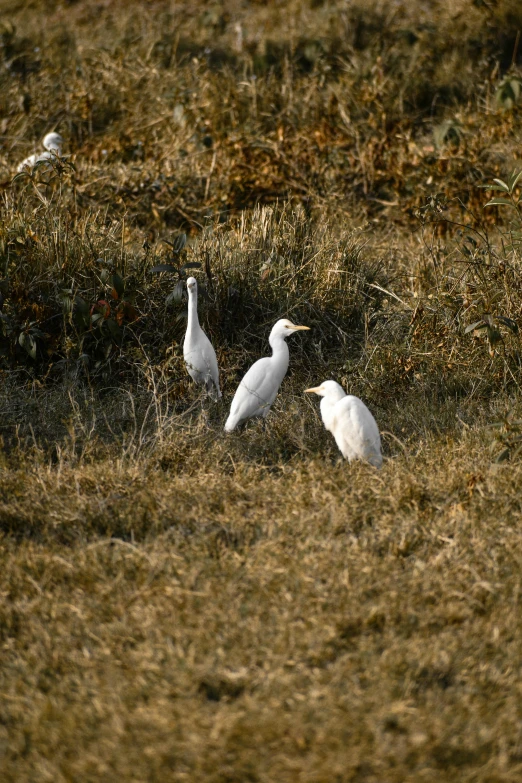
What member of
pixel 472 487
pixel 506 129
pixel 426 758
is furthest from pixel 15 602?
pixel 506 129

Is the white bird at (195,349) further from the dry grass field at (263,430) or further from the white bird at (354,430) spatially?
the white bird at (354,430)

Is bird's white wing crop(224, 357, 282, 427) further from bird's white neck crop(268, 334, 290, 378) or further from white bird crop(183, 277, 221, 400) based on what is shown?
white bird crop(183, 277, 221, 400)

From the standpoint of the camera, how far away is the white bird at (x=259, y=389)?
3.87m

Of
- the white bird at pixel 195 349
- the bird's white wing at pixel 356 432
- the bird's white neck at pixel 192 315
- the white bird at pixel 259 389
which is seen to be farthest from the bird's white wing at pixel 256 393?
→ the bird's white wing at pixel 356 432

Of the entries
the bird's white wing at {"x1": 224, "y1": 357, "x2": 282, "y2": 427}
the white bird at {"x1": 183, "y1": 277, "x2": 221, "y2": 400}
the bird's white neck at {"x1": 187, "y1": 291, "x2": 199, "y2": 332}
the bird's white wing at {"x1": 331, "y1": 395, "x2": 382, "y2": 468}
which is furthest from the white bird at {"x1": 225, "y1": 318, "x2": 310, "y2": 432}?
the bird's white wing at {"x1": 331, "y1": 395, "x2": 382, "y2": 468}

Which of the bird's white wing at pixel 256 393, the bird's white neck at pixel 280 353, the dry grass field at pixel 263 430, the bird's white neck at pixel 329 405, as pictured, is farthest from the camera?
the bird's white neck at pixel 280 353

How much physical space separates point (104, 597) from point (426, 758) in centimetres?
109

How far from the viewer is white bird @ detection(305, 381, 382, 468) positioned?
343 centimetres

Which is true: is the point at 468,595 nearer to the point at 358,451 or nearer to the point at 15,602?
the point at 358,451

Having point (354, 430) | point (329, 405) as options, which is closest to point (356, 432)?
point (354, 430)

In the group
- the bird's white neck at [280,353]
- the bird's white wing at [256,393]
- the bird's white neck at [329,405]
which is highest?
the bird's white neck at [329,405]

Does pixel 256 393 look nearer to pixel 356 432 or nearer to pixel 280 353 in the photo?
pixel 280 353

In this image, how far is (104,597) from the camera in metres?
2.71

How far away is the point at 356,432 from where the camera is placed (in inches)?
135
